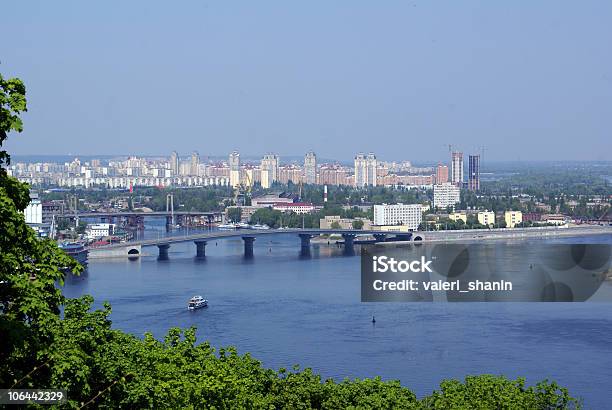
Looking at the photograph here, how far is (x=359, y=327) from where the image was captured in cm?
967

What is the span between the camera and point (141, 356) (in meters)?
3.67

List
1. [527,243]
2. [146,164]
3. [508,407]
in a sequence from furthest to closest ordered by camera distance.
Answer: [146,164]
[527,243]
[508,407]

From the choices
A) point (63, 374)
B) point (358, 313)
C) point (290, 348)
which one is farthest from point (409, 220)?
point (63, 374)

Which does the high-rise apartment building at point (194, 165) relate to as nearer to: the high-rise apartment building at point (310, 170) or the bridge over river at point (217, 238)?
the high-rise apartment building at point (310, 170)

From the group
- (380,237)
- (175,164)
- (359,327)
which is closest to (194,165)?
(175,164)

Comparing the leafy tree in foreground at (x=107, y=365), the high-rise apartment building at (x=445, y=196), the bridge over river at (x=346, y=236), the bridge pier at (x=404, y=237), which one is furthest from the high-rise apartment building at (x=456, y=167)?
the leafy tree in foreground at (x=107, y=365)

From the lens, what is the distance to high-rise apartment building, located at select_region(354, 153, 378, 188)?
44.7 meters

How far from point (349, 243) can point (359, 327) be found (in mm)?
11165

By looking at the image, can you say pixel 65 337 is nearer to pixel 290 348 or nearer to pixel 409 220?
pixel 290 348

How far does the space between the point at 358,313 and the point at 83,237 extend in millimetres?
12222

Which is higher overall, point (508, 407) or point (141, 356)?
point (141, 356)

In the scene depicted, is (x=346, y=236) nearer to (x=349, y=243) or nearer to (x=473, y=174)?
(x=349, y=243)
